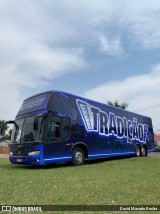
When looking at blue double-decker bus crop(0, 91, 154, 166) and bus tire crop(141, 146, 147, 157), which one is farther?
bus tire crop(141, 146, 147, 157)

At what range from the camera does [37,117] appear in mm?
13562

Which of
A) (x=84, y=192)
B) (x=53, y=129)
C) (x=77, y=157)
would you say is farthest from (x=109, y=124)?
(x=84, y=192)

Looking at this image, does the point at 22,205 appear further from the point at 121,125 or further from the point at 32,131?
the point at 121,125

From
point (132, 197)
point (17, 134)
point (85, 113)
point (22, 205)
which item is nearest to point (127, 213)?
point (132, 197)

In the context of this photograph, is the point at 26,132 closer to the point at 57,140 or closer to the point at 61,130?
the point at 57,140

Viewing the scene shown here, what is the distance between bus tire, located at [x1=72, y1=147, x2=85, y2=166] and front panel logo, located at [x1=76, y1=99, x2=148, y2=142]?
1298mm

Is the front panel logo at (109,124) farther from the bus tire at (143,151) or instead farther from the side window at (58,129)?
the side window at (58,129)

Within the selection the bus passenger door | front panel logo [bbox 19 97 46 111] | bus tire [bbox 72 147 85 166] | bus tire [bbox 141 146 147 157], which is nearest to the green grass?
the bus passenger door

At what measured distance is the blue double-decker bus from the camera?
1379 cm

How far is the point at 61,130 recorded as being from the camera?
1463 cm

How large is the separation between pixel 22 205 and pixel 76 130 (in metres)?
9.67

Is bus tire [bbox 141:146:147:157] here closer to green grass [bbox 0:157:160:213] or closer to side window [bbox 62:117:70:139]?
side window [bbox 62:117:70:139]

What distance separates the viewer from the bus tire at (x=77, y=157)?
50.2 feet

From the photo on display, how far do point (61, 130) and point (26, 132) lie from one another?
157 cm
